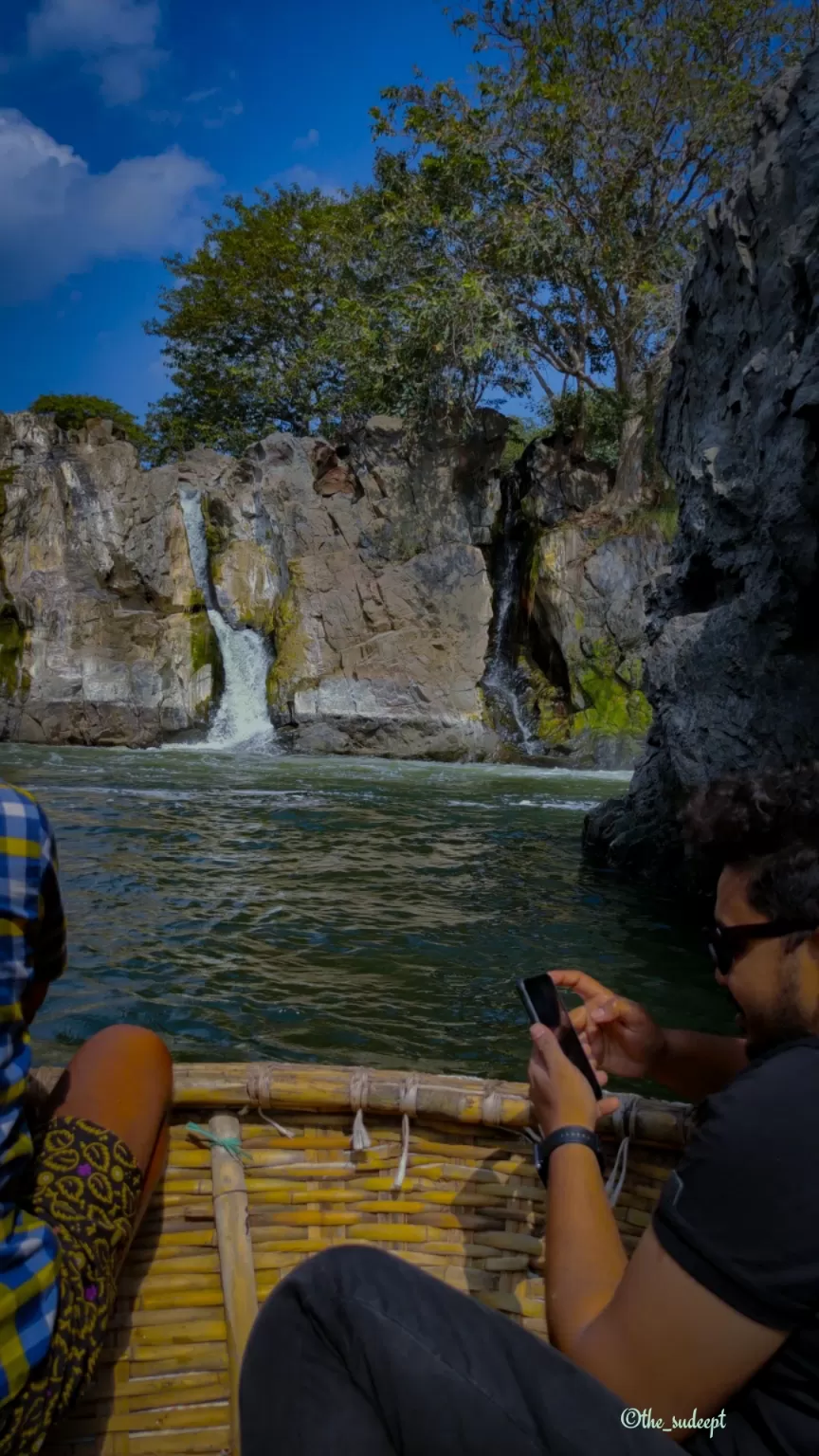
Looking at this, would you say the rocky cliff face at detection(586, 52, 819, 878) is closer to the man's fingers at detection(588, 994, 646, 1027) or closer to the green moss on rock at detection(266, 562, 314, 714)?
the man's fingers at detection(588, 994, 646, 1027)

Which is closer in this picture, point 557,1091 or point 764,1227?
point 764,1227

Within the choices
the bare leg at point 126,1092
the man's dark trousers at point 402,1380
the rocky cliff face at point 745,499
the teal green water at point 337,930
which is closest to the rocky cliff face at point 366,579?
the teal green water at point 337,930

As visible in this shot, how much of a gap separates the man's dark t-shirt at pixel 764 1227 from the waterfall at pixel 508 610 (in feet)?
65.8

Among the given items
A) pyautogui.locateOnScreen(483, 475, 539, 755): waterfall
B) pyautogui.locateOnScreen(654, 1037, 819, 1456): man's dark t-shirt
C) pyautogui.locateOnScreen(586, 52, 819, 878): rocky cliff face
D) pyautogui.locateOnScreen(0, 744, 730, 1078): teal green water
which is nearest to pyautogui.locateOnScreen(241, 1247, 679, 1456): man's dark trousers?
pyautogui.locateOnScreen(654, 1037, 819, 1456): man's dark t-shirt

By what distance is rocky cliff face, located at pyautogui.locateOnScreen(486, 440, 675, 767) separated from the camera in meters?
19.9

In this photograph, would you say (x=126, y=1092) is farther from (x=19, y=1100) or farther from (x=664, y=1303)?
(x=664, y=1303)

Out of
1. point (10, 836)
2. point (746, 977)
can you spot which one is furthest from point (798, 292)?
point (10, 836)

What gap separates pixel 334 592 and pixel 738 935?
69.3 feet

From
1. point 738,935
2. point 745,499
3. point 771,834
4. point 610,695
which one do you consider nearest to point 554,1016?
point 738,935

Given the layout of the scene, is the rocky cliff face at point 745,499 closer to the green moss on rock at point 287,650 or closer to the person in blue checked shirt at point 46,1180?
the person in blue checked shirt at point 46,1180

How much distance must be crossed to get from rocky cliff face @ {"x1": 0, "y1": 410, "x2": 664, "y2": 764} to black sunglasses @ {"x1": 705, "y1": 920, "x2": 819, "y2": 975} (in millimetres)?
18428

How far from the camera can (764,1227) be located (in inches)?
48.1

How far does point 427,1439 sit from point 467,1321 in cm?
17

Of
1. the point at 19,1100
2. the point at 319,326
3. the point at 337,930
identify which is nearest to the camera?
the point at 19,1100
